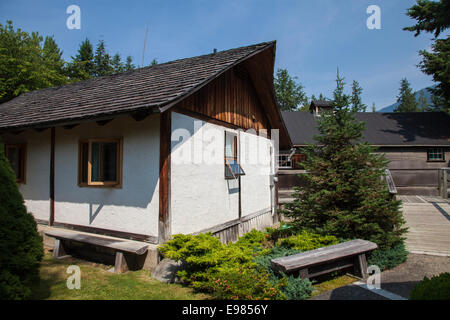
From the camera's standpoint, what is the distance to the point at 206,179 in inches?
276

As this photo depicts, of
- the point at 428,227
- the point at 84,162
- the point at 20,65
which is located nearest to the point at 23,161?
the point at 84,162

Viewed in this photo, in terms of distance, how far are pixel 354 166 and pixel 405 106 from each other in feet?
195

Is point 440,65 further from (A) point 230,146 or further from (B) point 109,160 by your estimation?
(B) point 109,160

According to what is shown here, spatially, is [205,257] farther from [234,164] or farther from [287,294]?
[234,164]

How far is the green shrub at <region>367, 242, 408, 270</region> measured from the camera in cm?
546

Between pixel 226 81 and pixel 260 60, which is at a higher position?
pixel 260 60

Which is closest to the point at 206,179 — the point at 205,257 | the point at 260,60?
the point at 205,257

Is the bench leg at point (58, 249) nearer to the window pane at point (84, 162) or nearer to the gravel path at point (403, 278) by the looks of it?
the window pane at point (84, 162)

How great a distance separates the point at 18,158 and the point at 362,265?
9779 millimetres

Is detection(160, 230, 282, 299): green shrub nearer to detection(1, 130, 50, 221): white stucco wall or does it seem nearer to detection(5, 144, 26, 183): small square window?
detection(1, 130, 50, 221): white stucco wall

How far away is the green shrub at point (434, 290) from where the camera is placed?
2.67 meters

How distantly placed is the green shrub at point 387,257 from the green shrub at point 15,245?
5.91 m

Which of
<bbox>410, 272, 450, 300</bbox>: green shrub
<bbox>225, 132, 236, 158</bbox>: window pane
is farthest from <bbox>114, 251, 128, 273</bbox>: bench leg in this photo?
<bbox>410, 272, 450, 300</bbox>: green shrub

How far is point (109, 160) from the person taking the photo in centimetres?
639
